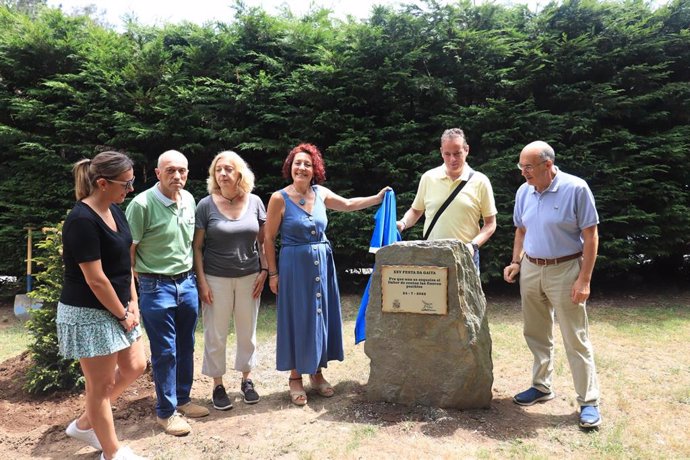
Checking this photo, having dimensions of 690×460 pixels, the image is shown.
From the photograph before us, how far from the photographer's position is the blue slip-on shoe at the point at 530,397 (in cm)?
366

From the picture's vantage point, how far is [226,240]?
3.44 m

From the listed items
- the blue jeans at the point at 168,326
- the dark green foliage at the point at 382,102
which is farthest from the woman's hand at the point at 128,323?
the dark green foliage at the point at 382,102

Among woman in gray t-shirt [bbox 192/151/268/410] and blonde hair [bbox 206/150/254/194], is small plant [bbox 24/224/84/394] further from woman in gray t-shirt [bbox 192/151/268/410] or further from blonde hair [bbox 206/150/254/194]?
blonde hair [bbox 206/150/254/194]

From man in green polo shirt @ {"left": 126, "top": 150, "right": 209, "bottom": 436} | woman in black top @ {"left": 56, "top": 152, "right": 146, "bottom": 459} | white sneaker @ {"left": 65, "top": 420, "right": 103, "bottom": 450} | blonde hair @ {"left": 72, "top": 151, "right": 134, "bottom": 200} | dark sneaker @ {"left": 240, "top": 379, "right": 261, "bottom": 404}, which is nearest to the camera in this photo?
woman in black top @ {"left": 56, "top": 152, "right": 146, "bottom": 459}

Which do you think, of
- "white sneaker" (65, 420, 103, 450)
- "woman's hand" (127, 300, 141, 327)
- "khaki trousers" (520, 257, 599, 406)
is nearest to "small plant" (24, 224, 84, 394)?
"white sneaker" (65, 420, 103, 450)

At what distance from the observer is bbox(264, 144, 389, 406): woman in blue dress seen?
3.56 metres

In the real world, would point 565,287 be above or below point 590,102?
below

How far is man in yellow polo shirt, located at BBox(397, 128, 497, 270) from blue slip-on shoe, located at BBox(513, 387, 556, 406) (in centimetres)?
112

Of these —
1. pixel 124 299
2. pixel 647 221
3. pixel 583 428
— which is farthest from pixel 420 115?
pixel 124 299

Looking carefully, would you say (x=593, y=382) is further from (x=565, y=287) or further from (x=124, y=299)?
(x=124, y=299)

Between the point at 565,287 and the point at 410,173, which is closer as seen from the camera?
the point at 565,287

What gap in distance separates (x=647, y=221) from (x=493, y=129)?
258cm

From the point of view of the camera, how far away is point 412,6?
22.8 ft

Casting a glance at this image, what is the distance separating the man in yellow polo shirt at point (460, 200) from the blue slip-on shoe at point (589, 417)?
127 cm
